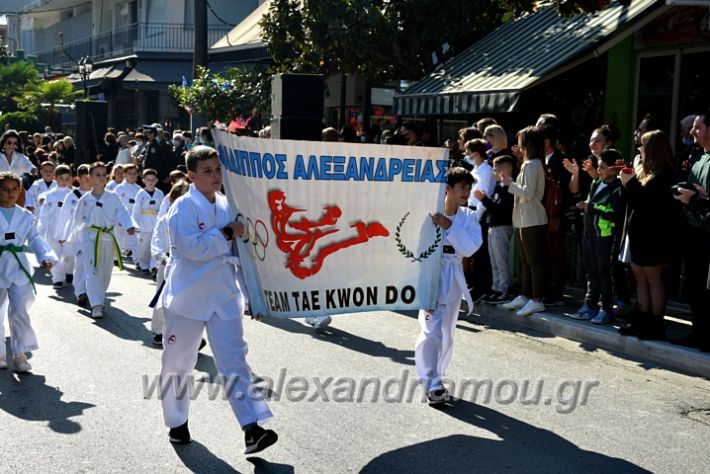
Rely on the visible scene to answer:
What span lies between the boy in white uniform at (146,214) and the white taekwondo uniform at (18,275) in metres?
6.31

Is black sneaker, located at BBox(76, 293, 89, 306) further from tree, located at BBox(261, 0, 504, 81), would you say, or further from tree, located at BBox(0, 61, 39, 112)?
tree, located at BBox(0, 61, 39, 112)

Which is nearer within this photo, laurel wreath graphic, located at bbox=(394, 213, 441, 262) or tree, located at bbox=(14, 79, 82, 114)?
laurel wreath graphic, located at bbox=(394, 213, 441, 262)

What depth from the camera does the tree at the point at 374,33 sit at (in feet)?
52.3

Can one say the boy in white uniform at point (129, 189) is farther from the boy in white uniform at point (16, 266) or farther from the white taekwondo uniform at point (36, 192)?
the boy in white uniform at point (16, 266)

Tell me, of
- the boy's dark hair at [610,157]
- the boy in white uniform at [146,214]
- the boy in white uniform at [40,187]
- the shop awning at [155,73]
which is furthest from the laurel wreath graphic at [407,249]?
the shop awning at [155,73]

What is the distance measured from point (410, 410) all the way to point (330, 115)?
53.5 feet

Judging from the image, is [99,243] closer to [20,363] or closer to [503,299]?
[20,363]

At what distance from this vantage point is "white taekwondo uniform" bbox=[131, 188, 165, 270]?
14688 mm

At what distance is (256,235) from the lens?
19.8ft

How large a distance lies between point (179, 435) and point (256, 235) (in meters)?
1.34

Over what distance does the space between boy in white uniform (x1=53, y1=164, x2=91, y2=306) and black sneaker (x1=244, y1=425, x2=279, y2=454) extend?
6113 millimetres

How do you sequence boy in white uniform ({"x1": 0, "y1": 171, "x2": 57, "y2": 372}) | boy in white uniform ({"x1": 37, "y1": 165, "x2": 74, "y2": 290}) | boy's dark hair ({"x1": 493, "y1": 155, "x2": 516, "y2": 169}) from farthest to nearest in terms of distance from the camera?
boy in white uniform ({"x1": 37, "y1": 165, "x2": 74, "y2": 290}) < boy's dark hair ({"x1": 493, "y1": 155, "x2": 516, "y2": 169}) < boy in white uniform ({"x1": 0, "y1": 171, "x2": 57, "y2": 372})

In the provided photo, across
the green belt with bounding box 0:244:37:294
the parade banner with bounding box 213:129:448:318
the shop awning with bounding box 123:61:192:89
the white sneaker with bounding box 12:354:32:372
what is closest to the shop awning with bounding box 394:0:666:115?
the parade banner with bounding box 213:129:448:318

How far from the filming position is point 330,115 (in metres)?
22.6
